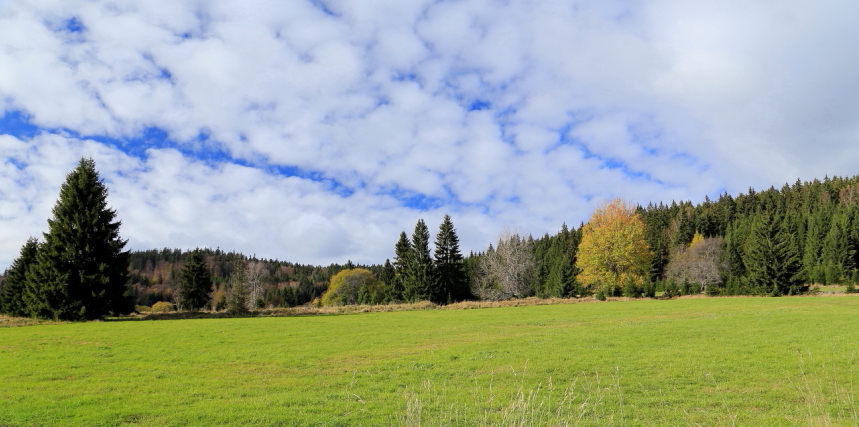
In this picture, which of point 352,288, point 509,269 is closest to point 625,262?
point 509,269

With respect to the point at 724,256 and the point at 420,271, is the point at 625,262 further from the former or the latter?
the point at 724,256

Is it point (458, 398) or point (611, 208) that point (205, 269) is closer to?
point (611, 208)

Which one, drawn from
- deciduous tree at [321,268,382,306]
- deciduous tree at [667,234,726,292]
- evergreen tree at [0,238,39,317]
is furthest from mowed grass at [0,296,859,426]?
deciduous tree at [321,268,382,306]

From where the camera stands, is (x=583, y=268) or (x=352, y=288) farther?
(x=352, y=288)

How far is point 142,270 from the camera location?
193125 mm

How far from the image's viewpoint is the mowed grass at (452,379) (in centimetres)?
834

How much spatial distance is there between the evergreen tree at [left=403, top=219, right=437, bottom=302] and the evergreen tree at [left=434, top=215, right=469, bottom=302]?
5.26 ft

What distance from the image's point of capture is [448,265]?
248 feet

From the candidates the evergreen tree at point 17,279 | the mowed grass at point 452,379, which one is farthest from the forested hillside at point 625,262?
the mowed grass at point 452,379

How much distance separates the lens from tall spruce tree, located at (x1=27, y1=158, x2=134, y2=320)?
36.4m

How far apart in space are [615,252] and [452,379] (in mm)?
55523

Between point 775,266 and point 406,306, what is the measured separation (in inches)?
2012

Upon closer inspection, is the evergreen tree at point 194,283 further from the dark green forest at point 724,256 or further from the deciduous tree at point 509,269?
the deciduous tree at point 509,269

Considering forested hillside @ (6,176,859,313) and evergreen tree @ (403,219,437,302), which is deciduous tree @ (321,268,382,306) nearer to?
forested hillside @ (6,176,859,313)
